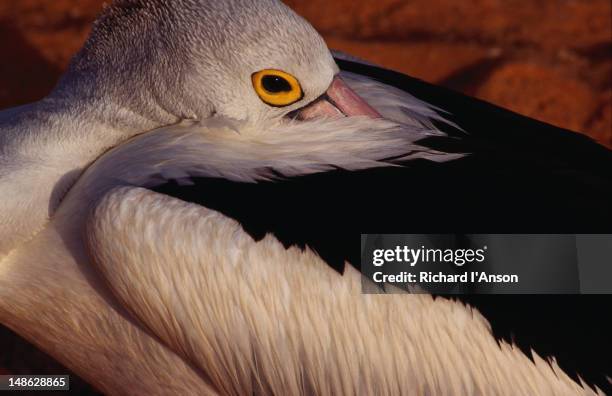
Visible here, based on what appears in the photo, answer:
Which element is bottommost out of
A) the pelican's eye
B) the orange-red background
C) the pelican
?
the pelican

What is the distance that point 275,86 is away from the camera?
161cm

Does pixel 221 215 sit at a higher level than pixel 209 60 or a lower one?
lower

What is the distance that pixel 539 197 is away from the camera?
146 cm

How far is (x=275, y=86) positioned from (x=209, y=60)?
14 cm

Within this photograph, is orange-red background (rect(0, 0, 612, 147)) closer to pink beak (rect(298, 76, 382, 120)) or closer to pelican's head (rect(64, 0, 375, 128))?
pink beak (rect(298, 76, 382, 120))

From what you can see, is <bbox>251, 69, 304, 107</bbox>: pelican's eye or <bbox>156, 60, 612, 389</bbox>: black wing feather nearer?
<bbox>156, 60, 612, 389</bbox>: black wing feather

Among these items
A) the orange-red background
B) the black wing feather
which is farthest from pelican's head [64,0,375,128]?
the orange-red background

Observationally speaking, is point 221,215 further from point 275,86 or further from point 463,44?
point 463,44

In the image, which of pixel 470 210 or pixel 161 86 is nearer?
pixel 470 210

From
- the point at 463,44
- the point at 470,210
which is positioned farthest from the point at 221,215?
the point at 463,44

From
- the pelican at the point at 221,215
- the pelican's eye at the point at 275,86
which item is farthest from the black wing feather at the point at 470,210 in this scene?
the pelican's eye at the point at 275,86

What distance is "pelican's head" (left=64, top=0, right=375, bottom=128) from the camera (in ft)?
5.15

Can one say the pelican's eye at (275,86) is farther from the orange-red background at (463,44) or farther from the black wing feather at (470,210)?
the orange-red background at (463,44)

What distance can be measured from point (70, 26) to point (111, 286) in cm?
255
